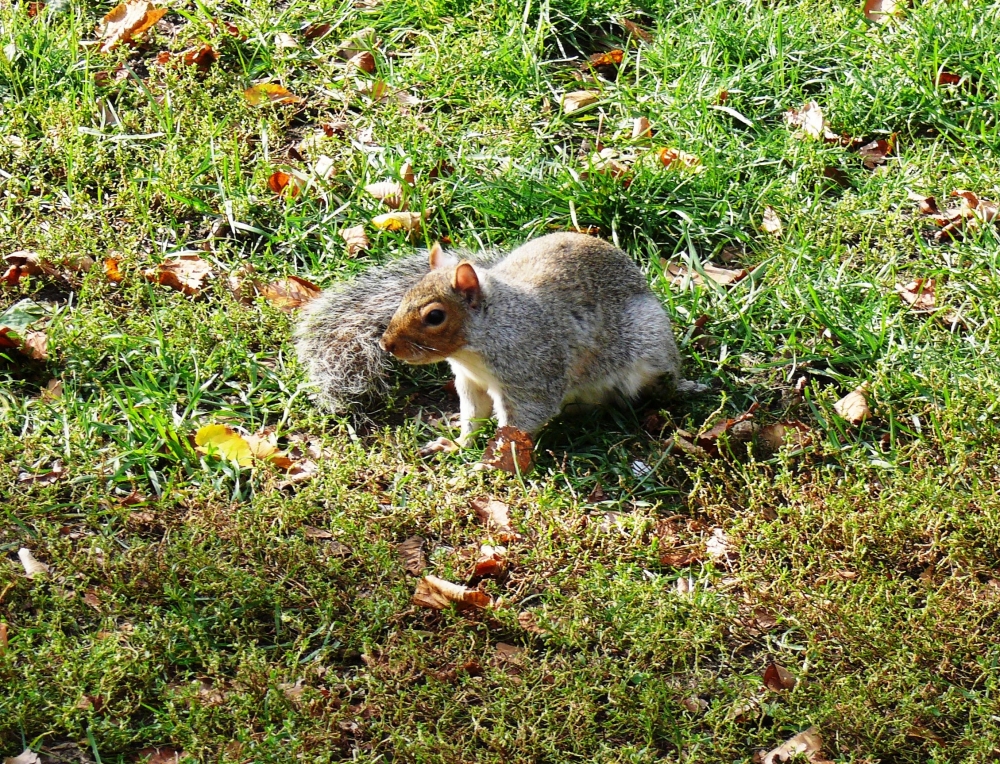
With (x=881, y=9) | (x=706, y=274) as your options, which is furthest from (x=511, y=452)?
(x=881, y=9)

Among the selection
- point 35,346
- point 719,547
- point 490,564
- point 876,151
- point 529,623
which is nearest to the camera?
point 529,623

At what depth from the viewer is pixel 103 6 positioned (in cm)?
545

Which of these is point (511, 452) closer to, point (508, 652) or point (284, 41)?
point (508, 652)

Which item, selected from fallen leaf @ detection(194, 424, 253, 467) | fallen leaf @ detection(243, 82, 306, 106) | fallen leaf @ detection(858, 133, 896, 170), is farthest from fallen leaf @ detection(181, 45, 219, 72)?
fallen leaf @ detection(858, 133, 896, 170)

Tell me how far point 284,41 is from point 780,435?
9.59 feet

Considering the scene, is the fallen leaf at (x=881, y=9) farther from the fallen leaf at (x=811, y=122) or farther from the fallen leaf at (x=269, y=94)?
the fallen leaf at (x=269, y=94)

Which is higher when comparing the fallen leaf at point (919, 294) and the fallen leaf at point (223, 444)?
the fallen leaf at point (919, 294)

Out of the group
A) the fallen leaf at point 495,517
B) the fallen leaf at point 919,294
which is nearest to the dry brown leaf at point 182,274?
the fallen leaf at point 495,517

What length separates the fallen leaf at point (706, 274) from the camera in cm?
444

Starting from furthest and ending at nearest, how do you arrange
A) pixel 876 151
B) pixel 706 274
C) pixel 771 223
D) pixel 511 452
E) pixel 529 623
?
pixel 876 151 → pixel 771 223 → pixel 706 274 → pixel 511 452 → pixel 529 623

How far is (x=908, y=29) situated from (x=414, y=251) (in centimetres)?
250

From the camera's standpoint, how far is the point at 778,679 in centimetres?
308

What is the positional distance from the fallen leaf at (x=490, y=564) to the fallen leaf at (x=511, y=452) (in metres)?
0.36

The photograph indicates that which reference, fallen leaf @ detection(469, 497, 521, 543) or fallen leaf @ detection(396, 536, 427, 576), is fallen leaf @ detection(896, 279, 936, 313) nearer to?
fallen leaf @ detection(469, 497, 521, 543)
